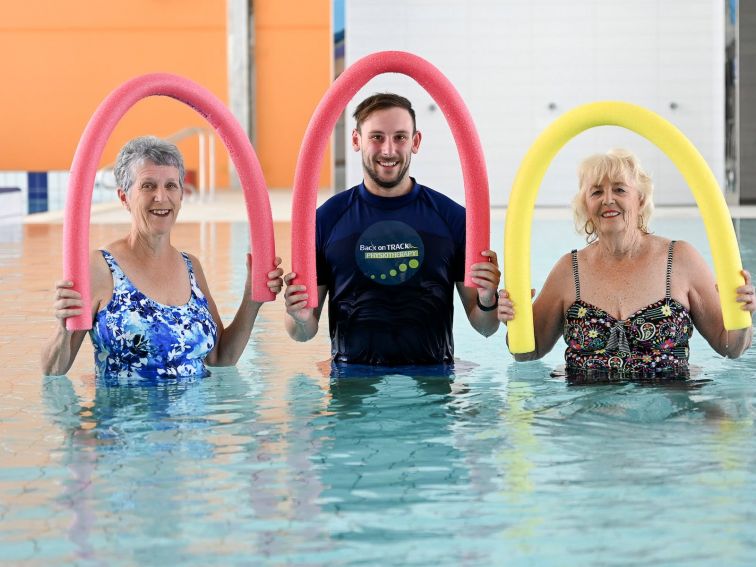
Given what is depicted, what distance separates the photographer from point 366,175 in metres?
4.98

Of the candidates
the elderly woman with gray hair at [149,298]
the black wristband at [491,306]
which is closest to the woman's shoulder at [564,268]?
the black wristband at [491,306]

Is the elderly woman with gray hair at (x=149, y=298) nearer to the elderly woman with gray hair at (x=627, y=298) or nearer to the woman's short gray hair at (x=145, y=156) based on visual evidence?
the woman's short gray hair at (x=145, y=156)

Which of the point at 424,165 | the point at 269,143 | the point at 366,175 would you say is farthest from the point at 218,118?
the point at 269,143

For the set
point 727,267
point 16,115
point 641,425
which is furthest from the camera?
point 16,115

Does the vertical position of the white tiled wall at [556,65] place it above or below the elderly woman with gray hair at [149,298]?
above

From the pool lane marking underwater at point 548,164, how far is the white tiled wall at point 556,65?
1359 cm

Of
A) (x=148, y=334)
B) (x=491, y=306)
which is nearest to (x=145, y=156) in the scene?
(x=148, y=334)

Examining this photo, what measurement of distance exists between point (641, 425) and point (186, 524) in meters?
1.75

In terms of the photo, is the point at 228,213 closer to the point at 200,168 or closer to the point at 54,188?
the point at 200,168

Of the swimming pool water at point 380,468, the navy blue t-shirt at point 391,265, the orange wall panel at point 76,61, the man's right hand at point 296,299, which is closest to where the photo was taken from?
the swimming pool water at point 380,468

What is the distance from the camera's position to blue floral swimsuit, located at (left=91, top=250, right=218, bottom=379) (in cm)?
464

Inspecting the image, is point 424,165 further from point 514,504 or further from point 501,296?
point 514,504

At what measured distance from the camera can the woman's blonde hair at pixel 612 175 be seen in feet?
15.0

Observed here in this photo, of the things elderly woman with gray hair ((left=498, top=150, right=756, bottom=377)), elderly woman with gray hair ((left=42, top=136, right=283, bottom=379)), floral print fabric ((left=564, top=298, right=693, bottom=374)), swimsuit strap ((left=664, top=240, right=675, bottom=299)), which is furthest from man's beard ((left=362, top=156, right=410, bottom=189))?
swimsuit strap ((left=664, top=240, right=675, bottom=299))
